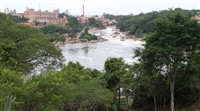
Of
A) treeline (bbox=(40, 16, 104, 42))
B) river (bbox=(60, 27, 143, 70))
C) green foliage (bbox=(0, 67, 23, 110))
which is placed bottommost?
river (bbox=(60, 27, 143, 70))

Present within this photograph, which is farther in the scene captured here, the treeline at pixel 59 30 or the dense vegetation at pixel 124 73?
the treeline at pixel 59 30

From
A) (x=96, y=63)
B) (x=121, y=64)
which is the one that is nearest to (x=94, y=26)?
(x=96, y=63)

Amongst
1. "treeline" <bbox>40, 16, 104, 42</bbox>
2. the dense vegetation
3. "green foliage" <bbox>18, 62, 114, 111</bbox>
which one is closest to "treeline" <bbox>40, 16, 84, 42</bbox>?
"treeline" <bbox>40, 16, 104, 42</bbox>

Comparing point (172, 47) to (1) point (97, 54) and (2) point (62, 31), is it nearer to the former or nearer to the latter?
(1) point (97, 54)

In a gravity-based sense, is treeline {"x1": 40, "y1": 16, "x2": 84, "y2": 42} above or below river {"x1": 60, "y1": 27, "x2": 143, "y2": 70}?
above

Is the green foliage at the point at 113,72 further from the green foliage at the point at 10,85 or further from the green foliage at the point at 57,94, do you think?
the green foliage at the point at 10,85

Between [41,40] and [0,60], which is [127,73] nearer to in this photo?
[41,40]

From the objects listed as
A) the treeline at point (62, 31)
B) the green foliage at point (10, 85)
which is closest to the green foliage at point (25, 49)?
the green foliage at point (10, 85)

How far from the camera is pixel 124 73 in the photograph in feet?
70.9

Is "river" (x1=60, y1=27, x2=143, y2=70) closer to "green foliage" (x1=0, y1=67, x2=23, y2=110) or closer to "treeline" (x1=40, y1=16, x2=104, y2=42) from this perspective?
"treeline" (x1=40, y1=16, x2=104, y2=42)

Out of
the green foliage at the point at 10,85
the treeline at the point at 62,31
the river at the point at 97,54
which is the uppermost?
the green foliage at the point at 10,85

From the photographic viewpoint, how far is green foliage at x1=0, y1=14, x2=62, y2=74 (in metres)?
17.7

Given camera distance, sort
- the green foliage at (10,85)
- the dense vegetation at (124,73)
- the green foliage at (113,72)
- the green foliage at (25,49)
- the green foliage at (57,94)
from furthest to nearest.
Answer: the green foliage at (113,72) < the green foliage at (25,49) < the dense vegetation at (124,73) < the green foliage at (57,94) < the green foliage at (10,85)

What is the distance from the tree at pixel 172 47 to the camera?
17156mm
